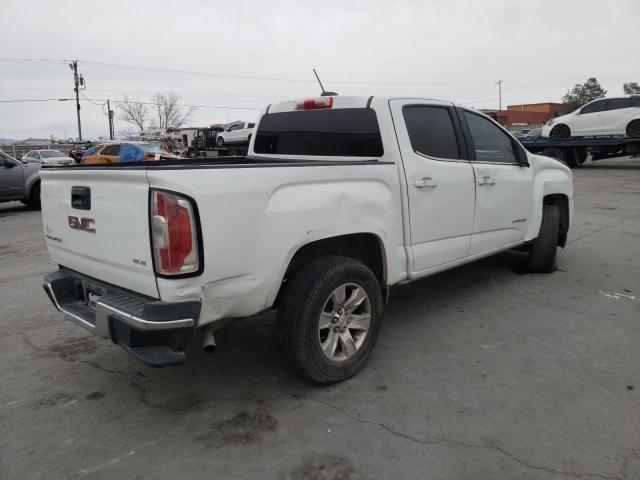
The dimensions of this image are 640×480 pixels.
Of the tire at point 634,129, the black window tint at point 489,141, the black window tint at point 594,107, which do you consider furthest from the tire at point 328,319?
the black window tint at point 594,107

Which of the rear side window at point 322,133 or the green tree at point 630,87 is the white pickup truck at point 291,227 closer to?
the rear side window at point 322,133

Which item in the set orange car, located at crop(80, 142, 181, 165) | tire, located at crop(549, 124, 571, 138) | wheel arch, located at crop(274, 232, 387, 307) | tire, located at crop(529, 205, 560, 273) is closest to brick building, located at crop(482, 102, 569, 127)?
tire, located at crop(549, 124, 571, 138)

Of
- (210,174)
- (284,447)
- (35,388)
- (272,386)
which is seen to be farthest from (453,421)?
(35,388)

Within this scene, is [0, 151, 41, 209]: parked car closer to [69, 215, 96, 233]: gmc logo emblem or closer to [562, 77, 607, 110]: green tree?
[69, 215, 96, 233]: gmc logo emblem

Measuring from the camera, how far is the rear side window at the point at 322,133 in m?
3.78

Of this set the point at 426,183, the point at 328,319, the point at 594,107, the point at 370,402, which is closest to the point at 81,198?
the point at 328,319

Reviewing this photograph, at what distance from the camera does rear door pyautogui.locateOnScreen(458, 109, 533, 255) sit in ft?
14.6

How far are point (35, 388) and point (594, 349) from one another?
3908 millimetres

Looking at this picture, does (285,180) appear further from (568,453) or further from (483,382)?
(568,453)

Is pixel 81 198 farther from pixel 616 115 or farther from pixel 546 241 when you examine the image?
pixel 616 115

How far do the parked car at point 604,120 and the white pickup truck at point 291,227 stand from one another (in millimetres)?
16355

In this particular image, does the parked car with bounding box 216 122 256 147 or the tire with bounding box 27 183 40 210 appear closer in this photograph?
→ the tire with bounding box 27 183 40 210

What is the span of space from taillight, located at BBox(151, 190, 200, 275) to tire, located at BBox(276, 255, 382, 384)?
704 mm

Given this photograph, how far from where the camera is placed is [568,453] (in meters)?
2.55
